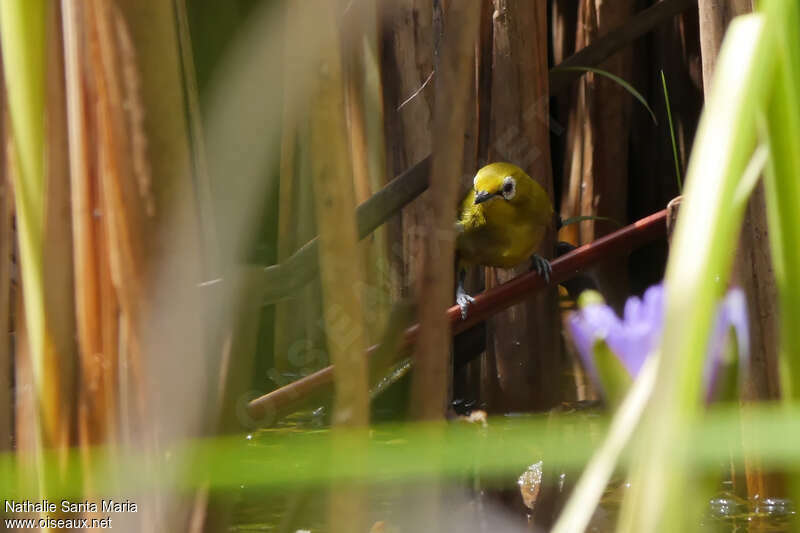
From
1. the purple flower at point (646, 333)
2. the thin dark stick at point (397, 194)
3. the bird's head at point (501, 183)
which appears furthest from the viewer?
the bird's head at point (501, 183)

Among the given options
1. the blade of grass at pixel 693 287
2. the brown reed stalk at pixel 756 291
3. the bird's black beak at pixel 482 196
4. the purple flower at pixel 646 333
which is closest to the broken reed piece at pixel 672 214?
the brown reed stalk at pixel 756 291

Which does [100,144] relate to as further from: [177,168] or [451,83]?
[451,83]

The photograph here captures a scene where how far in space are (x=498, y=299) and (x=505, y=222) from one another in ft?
2.47

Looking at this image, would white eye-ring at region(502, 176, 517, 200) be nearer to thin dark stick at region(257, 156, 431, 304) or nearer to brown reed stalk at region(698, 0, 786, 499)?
thin dark stick at region(257, 156, 431, 304)

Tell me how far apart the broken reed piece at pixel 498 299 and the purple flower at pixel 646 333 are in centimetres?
129

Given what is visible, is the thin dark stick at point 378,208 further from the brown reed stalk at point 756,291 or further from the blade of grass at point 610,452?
the blade of grass at point 610,452

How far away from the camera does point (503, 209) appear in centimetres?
274

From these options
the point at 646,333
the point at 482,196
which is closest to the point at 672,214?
the point at 482,196

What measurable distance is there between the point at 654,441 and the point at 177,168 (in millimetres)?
438

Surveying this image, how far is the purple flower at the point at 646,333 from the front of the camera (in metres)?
0.50

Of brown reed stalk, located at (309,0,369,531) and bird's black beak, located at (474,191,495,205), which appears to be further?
bird's black beak, located at (474,191,495,205)

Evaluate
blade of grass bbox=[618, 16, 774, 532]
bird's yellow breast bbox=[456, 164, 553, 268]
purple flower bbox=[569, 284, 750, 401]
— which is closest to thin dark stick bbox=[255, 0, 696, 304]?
bird's yellow breast bbox=[456, 164, 553, 268]

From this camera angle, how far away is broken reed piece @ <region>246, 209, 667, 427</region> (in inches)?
73.4

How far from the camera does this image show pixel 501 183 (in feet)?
8.84
